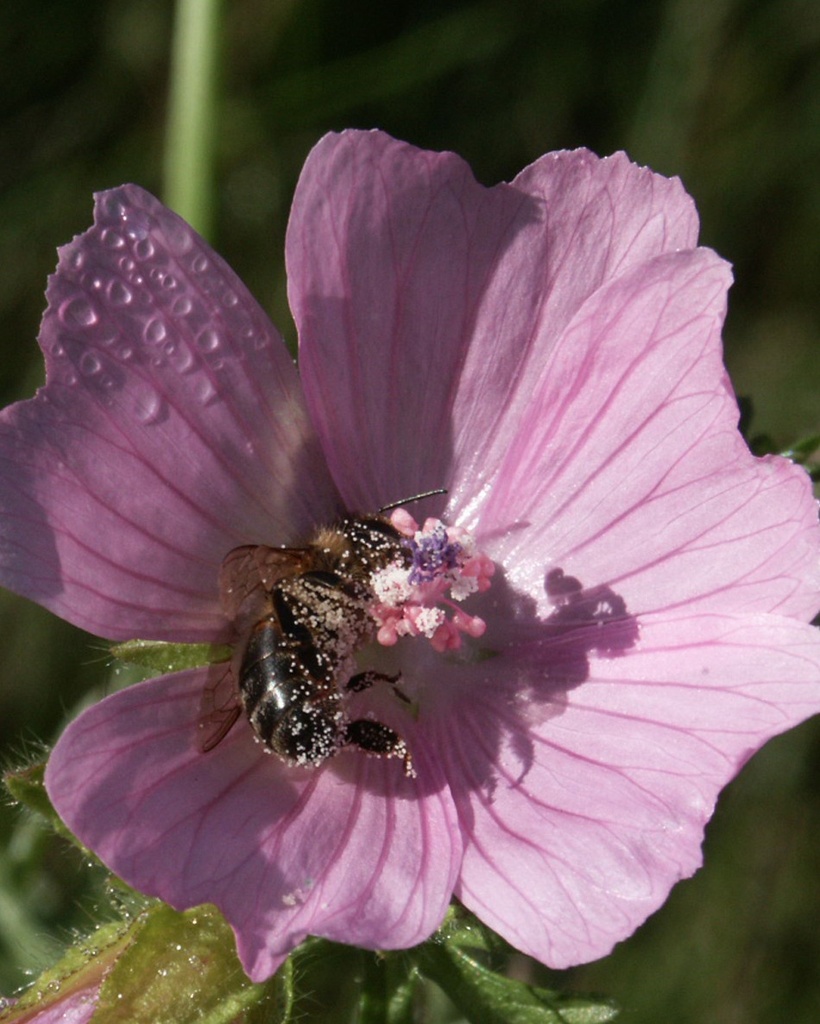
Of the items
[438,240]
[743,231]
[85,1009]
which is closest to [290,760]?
[85,1009]

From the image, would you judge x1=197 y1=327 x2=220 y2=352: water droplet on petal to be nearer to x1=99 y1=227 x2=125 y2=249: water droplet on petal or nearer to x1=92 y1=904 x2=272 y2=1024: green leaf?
x1=99 y1=227 x2=125 y2=249: water droplet on petal

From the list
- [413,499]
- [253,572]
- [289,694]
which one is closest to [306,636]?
[289,694]

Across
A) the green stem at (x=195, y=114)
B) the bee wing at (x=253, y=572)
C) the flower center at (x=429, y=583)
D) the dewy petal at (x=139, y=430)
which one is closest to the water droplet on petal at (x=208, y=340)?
the dewy petal at (x=139, y=430)

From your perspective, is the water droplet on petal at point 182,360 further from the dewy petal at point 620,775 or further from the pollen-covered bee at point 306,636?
the dewy petal at point 620,775

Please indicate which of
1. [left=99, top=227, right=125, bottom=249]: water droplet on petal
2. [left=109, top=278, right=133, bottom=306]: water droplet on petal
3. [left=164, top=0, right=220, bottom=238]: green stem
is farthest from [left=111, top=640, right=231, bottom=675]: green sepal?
[left=164, top=0, right=220, bottom=238]: green stem

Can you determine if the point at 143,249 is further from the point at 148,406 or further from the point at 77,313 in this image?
the point at 148,406

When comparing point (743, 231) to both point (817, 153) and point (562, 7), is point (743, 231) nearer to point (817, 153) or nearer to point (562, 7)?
point (817, 153)
